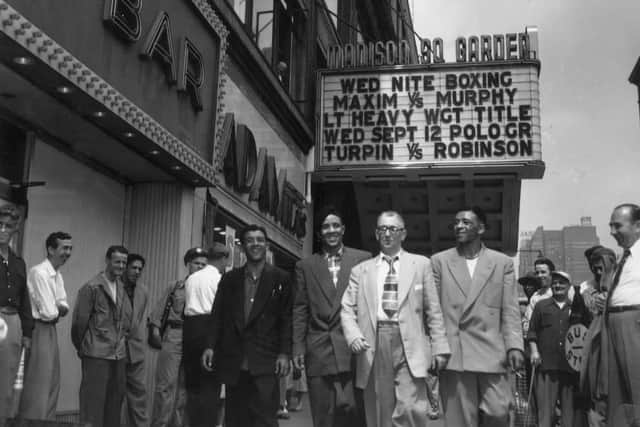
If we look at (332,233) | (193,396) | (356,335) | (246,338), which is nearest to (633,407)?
(356,335)

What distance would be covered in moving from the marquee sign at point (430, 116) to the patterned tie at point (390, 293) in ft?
34.8

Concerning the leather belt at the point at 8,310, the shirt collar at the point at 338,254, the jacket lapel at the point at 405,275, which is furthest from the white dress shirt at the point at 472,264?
the leather belt at the point at 8,310

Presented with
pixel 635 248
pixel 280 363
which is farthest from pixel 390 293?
pixel 635 248

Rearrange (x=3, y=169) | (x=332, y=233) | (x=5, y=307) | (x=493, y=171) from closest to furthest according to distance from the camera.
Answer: (x=5, y=307), (x=332, y=233), (x=3, y=169), (x=493, y=171)

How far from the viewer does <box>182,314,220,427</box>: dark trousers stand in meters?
8.13

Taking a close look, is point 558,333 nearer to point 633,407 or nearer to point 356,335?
point 633,407

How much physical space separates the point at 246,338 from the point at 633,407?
3.22 meters

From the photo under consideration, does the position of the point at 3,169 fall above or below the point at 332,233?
above

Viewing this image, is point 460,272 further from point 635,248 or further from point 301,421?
point 301,421

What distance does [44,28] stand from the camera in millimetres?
6254

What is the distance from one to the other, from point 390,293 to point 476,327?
76 centimetres

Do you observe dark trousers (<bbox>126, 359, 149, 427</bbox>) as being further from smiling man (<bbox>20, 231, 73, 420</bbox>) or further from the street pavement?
the street pavement

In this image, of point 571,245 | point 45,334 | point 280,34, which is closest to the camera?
point 45,334

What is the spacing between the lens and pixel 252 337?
6441mm
